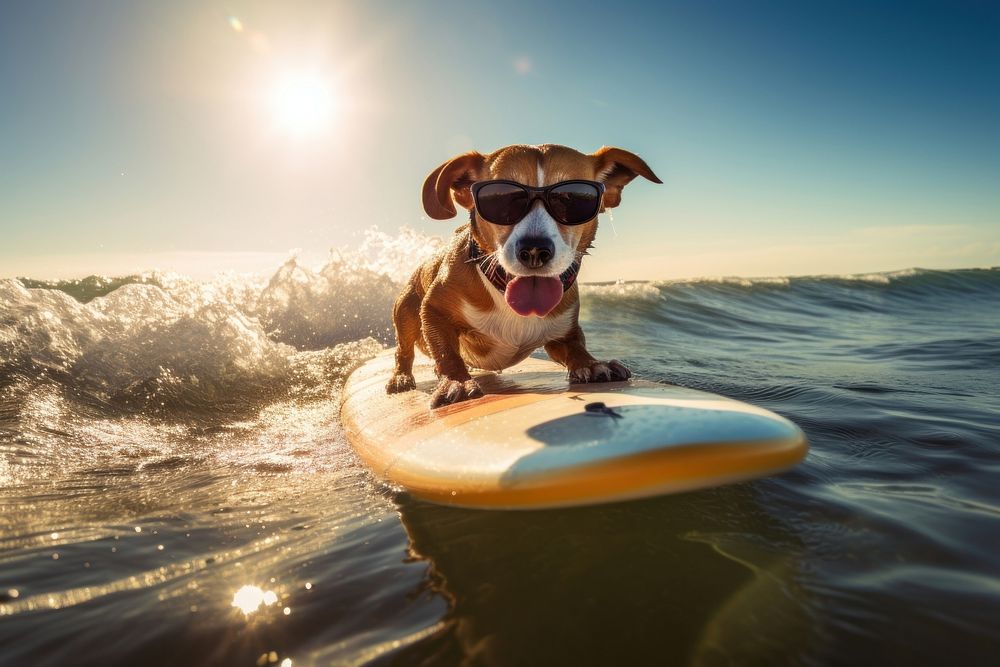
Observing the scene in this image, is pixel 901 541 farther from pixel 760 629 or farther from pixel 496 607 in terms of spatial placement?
pixel 496 607

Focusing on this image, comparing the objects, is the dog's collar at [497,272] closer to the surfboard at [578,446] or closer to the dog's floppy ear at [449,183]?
the dog's floppy ear at [449,183]

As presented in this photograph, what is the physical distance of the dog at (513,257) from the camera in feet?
8.84

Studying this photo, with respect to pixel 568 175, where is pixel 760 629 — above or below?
below

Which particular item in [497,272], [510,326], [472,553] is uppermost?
[497,272]

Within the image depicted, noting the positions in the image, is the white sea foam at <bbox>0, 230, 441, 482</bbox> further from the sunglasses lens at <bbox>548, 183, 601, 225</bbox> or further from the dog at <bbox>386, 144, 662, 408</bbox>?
the sunglasses lens at <bbox>548, 183, 601, 225</bbox>

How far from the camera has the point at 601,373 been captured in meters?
3.06

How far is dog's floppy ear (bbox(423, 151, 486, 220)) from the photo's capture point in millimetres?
2986

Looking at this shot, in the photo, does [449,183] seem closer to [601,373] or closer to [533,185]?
[533,185]

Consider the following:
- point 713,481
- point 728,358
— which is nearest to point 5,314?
point 713,481

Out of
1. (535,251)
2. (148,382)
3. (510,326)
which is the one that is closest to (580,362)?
(510,326)

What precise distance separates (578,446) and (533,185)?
1.45 metres

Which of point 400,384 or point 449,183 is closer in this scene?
point 449,183

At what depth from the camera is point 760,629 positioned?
1.29 metres

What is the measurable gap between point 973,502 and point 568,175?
2.04 meters
